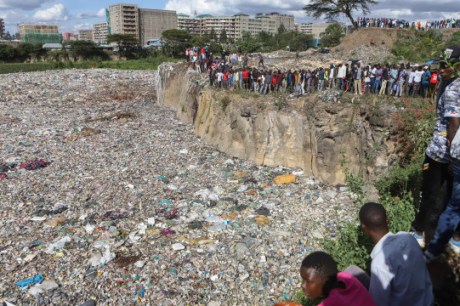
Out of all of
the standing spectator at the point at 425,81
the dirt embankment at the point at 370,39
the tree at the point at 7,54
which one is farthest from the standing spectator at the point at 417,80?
the tree at the point at 7,54

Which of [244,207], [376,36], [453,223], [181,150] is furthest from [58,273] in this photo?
[376,36]

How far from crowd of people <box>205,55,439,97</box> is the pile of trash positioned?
2.91m

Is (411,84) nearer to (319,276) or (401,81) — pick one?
(401,81)

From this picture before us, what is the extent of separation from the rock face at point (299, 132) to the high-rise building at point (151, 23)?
88.4 m

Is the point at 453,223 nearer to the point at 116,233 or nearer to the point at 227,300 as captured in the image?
the point at 227,300

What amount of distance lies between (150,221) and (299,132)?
520 centimetres

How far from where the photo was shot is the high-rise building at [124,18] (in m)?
89.8

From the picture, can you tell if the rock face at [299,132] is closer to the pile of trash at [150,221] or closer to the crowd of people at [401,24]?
the pile of trash at [150,221]

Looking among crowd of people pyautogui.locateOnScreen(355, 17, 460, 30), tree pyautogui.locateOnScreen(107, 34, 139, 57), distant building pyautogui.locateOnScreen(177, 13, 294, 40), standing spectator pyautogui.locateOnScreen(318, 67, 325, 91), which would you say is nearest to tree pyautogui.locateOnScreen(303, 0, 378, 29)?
crowd of people pyautogui.locateOnScreen(355, 17, 460, 30)

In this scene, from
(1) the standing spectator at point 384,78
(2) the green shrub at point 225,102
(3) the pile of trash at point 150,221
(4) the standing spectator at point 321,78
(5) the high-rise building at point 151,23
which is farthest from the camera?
(5) the high-rise building at point 151,23

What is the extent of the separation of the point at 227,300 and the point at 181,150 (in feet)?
24.6

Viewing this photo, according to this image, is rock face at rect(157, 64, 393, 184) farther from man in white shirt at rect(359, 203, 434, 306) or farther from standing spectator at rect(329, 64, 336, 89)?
man in white shirt at rect(359, 203, 434, 306)

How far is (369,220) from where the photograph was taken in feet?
8.49

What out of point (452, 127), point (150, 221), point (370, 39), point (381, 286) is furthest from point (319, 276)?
point (370, 39)
